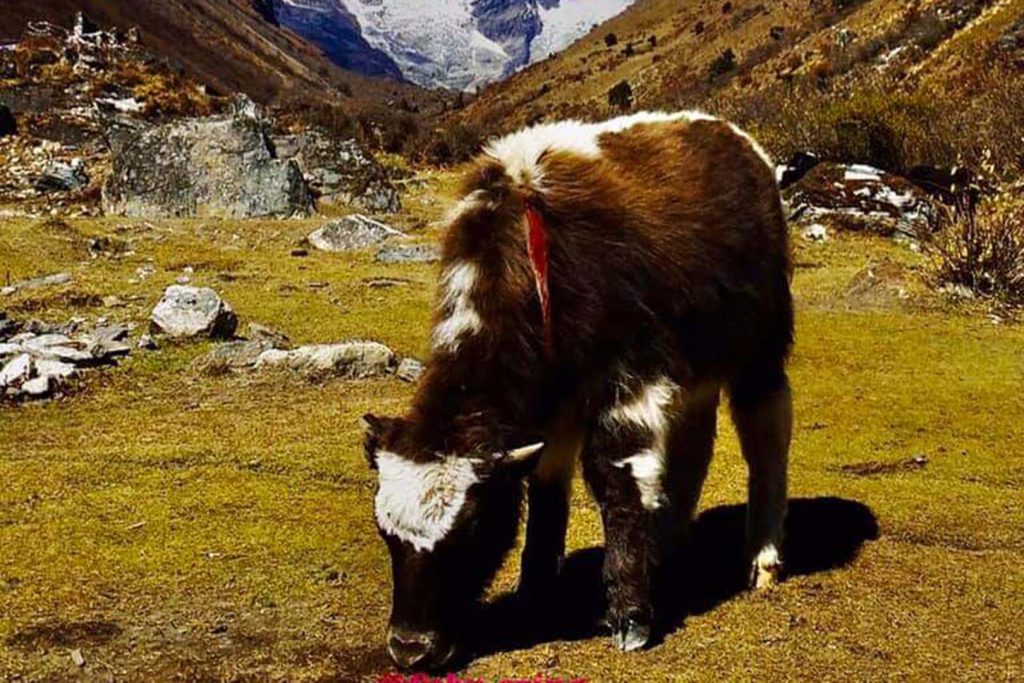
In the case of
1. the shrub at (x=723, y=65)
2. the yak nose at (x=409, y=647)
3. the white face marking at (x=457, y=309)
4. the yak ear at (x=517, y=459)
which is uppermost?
the shrub at (x=723, y=65)

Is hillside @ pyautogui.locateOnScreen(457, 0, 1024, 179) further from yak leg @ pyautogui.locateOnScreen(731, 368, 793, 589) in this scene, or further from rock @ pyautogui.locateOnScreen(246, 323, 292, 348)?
yak leg @ pyautogui.locateOnScreen(731, 368, 793, 589)

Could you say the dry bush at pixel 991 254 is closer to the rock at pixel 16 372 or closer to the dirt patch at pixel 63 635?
the rock at pixel 16 372

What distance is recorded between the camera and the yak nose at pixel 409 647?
3719 mm

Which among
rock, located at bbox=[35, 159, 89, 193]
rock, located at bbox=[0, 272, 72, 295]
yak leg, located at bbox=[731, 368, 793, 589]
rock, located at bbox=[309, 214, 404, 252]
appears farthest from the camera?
rock, located at bbox=[35, 159, 89, 193]

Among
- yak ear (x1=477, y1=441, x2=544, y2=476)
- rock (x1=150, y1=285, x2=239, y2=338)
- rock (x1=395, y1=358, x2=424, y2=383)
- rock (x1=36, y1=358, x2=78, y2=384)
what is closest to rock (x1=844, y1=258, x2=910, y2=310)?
rock (x1=395, y1=358, x2=424, y2=383)

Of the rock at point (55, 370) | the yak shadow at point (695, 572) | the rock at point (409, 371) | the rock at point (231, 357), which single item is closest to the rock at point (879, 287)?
the rock at point (409, 371)

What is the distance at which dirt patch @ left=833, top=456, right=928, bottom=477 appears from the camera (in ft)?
22.7

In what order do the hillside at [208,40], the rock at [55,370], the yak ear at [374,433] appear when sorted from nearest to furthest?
the yak ear at [374,433], the rock at [55,370], the hillside at [208,40]

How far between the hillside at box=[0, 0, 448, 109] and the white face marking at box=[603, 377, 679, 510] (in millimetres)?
42721

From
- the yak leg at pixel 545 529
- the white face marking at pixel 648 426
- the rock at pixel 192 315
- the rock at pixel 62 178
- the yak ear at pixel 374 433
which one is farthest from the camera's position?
the rock at pixel 62 178

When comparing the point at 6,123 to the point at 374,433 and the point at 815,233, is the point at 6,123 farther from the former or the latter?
the point at 374,433

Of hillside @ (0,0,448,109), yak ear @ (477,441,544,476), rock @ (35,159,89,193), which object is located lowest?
yak ear @ (477,441,544,476)

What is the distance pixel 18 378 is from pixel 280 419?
224 centimetres

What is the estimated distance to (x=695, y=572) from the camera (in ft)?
17.4
